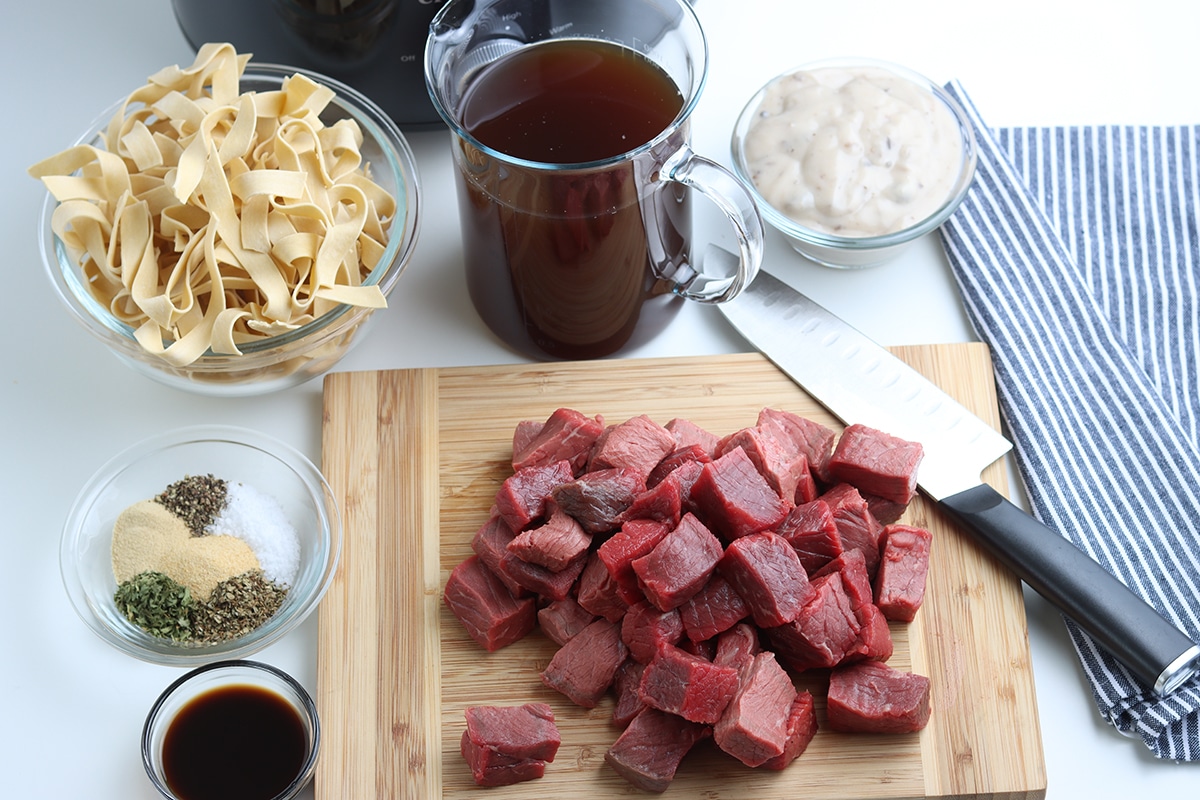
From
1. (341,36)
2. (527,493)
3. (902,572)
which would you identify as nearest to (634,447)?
(527,493)

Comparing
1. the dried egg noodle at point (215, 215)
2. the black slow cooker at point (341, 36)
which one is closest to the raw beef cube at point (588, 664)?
the dried egg noodle at point (215, 215)

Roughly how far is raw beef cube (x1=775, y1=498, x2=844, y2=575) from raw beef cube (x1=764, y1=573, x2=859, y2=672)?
0.16ft

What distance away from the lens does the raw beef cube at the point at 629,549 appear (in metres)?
2.12

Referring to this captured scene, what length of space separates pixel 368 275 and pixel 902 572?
3.99 ft

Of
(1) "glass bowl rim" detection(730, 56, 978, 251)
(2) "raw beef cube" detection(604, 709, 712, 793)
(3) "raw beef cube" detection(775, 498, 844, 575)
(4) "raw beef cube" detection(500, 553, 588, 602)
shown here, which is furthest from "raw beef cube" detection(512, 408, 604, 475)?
(1) "glass bowl rim" detection(730, 56, 978, 251)

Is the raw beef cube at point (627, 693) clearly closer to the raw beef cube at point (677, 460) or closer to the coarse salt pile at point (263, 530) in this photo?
the raw beef cube at point (677, 460)

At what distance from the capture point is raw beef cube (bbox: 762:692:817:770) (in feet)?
6.79

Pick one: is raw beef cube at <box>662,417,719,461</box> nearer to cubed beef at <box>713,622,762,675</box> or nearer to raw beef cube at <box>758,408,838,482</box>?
raw beef cube at <box>758,408,838,482</box>

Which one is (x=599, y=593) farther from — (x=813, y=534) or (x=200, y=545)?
(x=200, y=545)

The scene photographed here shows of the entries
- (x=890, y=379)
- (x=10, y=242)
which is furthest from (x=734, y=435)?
(x=10, y=242)

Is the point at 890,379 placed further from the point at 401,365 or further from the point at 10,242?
Result: the point at 10,242

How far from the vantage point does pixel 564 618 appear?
2223mm

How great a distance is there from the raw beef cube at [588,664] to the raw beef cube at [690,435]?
41cm

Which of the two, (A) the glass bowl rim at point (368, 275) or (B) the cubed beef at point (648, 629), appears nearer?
(B) the cubed beef at point (648, 629)
